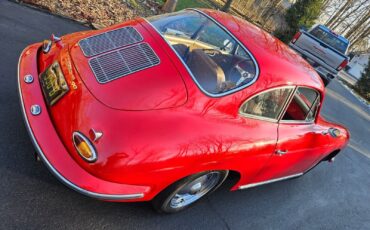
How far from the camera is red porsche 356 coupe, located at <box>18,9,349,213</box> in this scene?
2430 millimetres

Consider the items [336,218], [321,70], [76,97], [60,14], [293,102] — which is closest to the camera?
[76,97]

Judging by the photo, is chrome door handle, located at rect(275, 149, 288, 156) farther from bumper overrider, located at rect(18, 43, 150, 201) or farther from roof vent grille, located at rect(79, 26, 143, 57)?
roof vent grille, located at rect(79, 26, 143, 57)

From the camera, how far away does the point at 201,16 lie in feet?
12.3

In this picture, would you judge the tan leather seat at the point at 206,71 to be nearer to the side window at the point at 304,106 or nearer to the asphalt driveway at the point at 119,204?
the side window at the point at 304,106

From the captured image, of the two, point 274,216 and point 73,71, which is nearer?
point 73,71

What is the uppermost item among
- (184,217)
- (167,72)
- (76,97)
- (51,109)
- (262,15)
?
(167,72)

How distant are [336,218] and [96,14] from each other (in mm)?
5756

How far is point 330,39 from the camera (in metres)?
11.1

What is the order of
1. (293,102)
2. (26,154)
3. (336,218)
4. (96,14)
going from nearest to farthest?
(26,154), (293,102), (336,218), (96,14)

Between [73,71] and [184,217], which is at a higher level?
[73,71]

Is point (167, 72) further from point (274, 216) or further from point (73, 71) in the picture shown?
point (274, 216)

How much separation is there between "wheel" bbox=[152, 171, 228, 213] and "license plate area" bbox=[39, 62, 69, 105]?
121cm

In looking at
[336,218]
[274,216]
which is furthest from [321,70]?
[274,216]

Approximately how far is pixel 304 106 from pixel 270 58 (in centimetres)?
90
